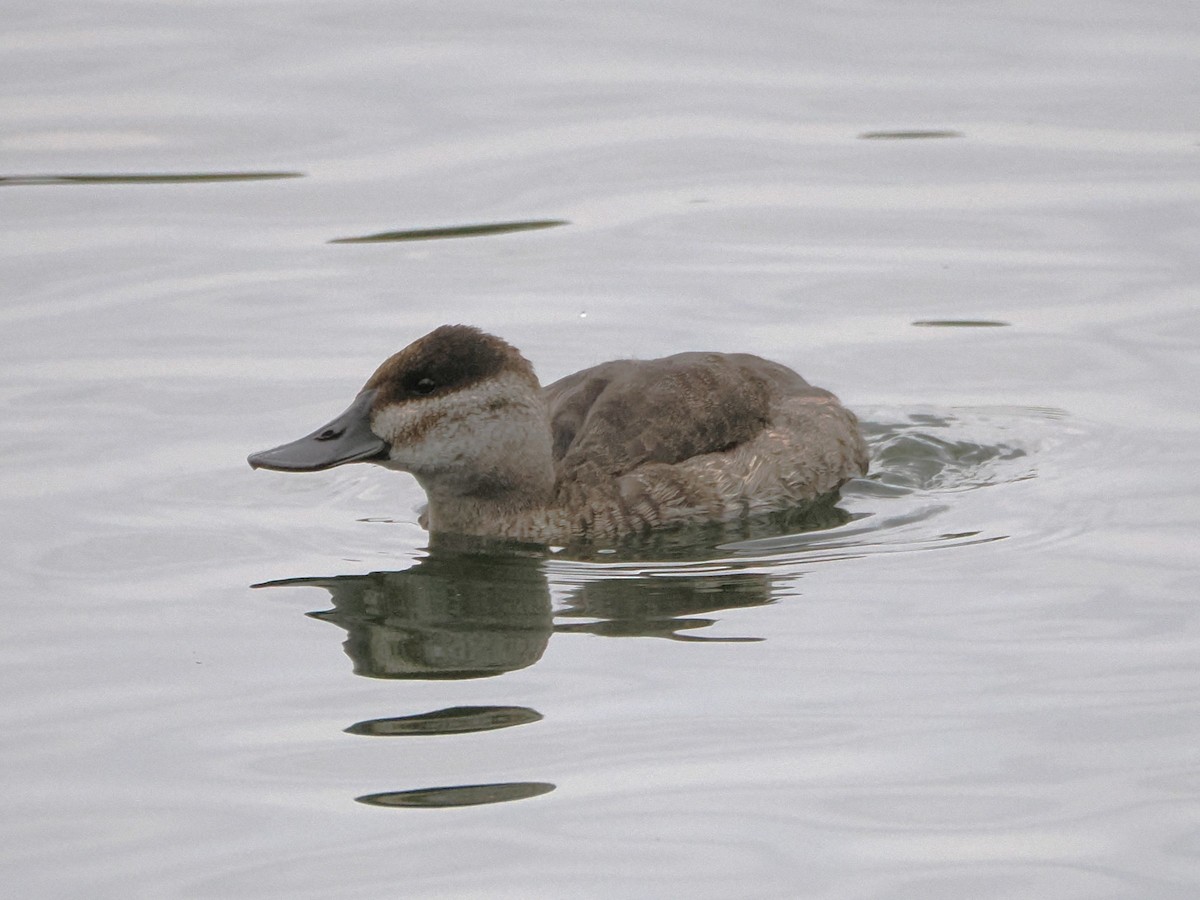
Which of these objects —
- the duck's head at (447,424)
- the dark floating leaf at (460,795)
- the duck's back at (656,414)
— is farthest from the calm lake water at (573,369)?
the duck's back at (656,414)

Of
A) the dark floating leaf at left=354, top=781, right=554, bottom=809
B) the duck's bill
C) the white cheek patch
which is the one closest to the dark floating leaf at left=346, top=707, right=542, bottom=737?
the dark floating leaf at left=354, top=781, right=554, bottom=809

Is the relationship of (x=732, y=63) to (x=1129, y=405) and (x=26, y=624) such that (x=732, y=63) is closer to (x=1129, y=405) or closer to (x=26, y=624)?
(x=1129, y=405)

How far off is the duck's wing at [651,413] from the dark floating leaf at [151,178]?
5.27 metres

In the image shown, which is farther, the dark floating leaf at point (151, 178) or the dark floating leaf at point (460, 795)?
the dark floating leaf at point (151, 178)

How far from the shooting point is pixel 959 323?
12.1 metres

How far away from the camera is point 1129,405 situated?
35.2ft

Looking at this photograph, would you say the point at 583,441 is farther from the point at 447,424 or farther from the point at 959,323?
the point at 959,323

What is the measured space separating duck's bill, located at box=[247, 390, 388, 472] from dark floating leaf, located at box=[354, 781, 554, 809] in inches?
98.1

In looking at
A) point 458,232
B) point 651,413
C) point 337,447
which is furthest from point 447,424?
point 458,232

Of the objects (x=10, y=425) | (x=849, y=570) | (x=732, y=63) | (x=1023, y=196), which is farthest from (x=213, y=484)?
(x=732, y=63)

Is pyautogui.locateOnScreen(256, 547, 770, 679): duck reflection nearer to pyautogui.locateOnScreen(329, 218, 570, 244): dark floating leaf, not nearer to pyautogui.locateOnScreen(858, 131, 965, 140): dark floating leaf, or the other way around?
pyautogui.locateOnScreen(329, 218, 570, 244): dark floating leaf

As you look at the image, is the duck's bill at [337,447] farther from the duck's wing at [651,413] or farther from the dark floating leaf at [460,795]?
the dark floating leaf at [460,795]

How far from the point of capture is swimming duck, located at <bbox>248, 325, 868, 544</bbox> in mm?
8906

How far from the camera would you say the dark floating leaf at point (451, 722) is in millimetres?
6891
